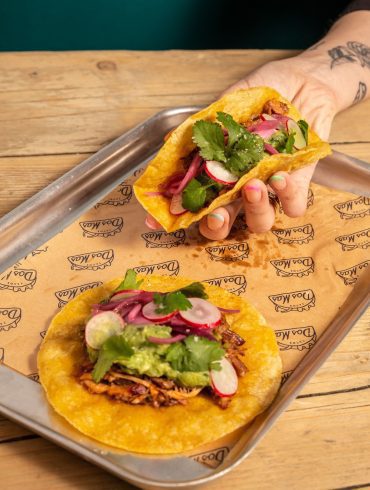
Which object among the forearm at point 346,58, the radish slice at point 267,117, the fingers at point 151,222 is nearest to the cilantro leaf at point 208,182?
the fingers at point 151,222

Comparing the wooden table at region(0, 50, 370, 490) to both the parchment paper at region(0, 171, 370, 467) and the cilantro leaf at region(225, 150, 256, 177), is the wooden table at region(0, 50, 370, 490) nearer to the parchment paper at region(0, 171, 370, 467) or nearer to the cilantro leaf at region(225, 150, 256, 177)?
the parchment paper at region(0, 171, 370, 467)

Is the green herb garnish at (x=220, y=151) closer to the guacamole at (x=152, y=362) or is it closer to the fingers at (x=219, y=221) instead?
the fingers at (x=219, y=221)

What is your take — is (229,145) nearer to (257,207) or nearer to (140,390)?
(257,207)

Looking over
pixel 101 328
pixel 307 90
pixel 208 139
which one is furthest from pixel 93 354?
pixel 307 90

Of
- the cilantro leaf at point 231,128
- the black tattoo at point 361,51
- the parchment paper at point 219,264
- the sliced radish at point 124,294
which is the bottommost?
the parchment paper at point 219,264

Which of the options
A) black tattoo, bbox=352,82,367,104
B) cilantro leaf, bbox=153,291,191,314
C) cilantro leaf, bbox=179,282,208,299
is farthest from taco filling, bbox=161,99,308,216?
black tattoo, bbox=352,82,367,104

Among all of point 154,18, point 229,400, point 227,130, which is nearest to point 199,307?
point 229,400

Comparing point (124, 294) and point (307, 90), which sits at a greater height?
point (307, 90)
